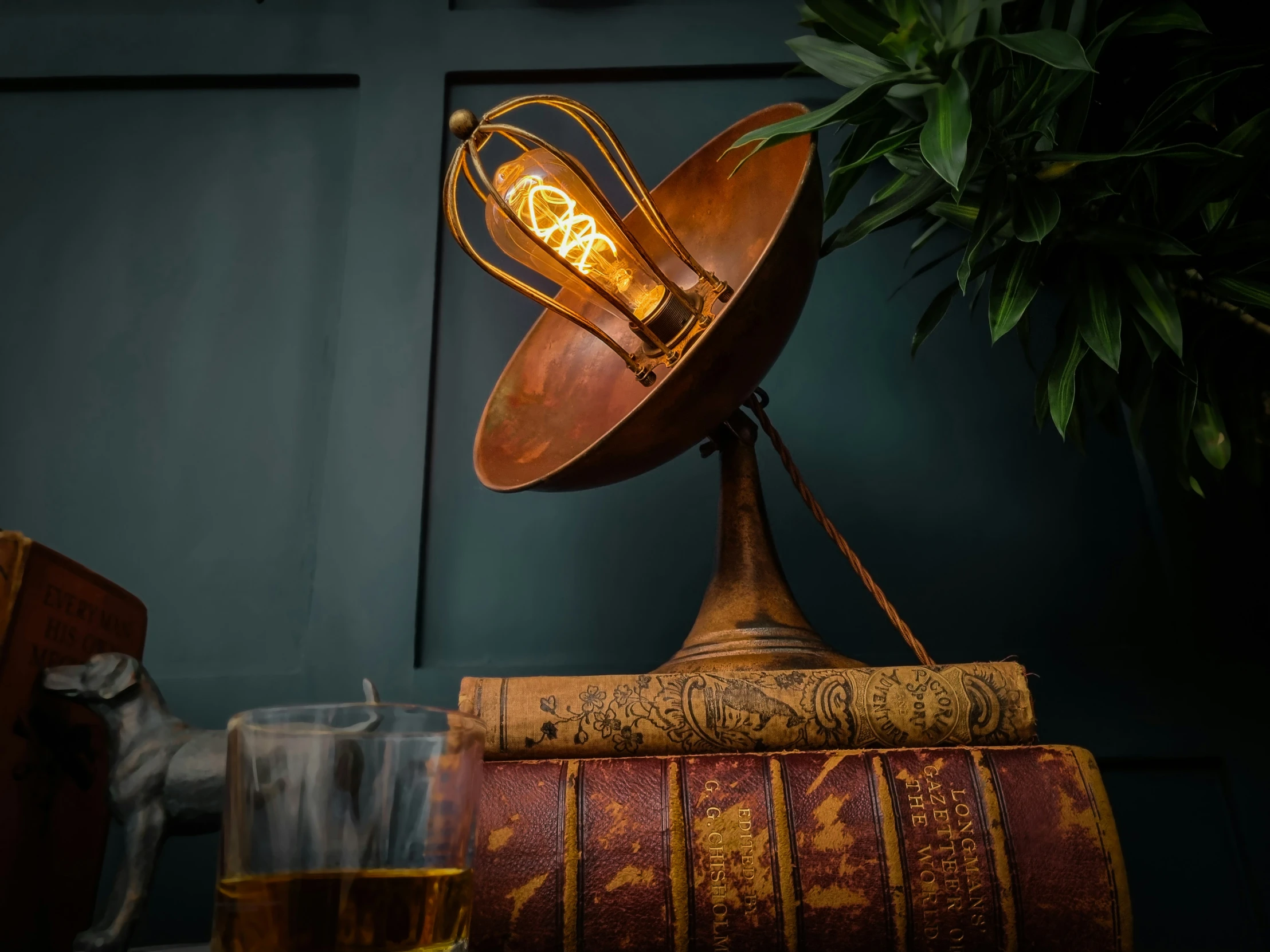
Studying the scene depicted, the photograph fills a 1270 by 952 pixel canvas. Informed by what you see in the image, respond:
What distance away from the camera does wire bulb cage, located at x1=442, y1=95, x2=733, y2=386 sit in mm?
731

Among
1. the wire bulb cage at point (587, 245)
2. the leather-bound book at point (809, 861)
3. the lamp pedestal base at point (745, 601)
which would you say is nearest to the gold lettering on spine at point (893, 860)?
the leather-bound book at point (809, 861)

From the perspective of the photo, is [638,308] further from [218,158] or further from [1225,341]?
[218,158]

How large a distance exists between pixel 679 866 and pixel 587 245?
0.49m

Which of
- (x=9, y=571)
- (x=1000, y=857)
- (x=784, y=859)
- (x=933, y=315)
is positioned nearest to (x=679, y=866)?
(x=784, y=859)

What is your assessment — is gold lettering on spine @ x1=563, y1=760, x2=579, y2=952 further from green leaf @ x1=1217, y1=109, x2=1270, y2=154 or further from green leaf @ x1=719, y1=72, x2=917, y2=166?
green leaf @ x1=1217, y1=109, x2=1270, y2=154

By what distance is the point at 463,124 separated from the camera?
70 centimetres

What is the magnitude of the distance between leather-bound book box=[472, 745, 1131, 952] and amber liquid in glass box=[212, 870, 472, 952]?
0.17 metres

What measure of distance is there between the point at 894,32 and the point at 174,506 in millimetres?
844

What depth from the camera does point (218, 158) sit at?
3.82 ft

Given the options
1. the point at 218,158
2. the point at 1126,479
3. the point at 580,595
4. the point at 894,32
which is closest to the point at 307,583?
the point at 580,595

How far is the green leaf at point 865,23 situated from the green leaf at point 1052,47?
96 mm

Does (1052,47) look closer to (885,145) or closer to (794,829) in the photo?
(885,145)

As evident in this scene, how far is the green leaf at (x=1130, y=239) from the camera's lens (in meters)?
0.70

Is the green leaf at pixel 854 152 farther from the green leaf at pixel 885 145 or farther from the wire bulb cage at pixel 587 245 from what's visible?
the wire bulb cage at pixel 587 245
